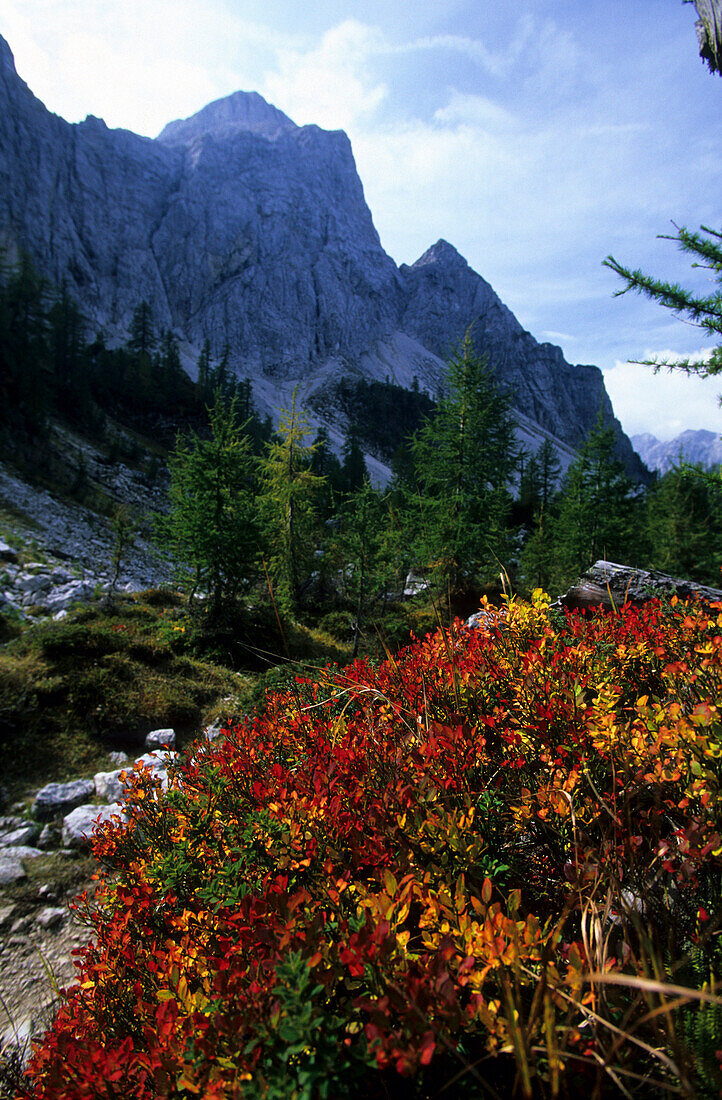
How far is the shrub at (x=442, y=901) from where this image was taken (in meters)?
0.90

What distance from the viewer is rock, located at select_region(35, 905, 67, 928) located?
3.46 metres

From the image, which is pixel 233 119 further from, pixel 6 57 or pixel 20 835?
pixel 20 835

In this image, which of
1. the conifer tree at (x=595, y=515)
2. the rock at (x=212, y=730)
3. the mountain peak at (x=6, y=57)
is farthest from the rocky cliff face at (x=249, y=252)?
the rock at (x=212, y=730)

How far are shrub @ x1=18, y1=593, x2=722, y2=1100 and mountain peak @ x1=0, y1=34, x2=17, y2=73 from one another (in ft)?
369

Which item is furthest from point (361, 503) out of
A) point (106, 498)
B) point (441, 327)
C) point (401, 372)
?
point (441, 327)

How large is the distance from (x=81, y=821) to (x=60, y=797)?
61 centimetres

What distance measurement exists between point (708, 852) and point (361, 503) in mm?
10843

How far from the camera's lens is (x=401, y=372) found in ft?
314

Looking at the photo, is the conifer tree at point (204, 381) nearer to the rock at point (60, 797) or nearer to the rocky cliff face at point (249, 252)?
the rocky cliff face at point (249, 252)

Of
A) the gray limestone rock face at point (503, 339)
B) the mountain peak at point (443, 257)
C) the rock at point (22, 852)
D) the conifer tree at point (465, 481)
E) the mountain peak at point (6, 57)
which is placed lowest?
the rock at point (22, 852)

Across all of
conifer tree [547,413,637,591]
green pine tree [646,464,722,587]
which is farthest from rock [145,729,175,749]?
green pine tree [646,464,722,587]

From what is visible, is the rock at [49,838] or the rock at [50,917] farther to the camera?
the rock at [49,838]

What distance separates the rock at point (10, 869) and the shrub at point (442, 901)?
248 cm

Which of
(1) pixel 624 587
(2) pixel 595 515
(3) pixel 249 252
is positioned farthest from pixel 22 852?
(3) pixel 249 252
